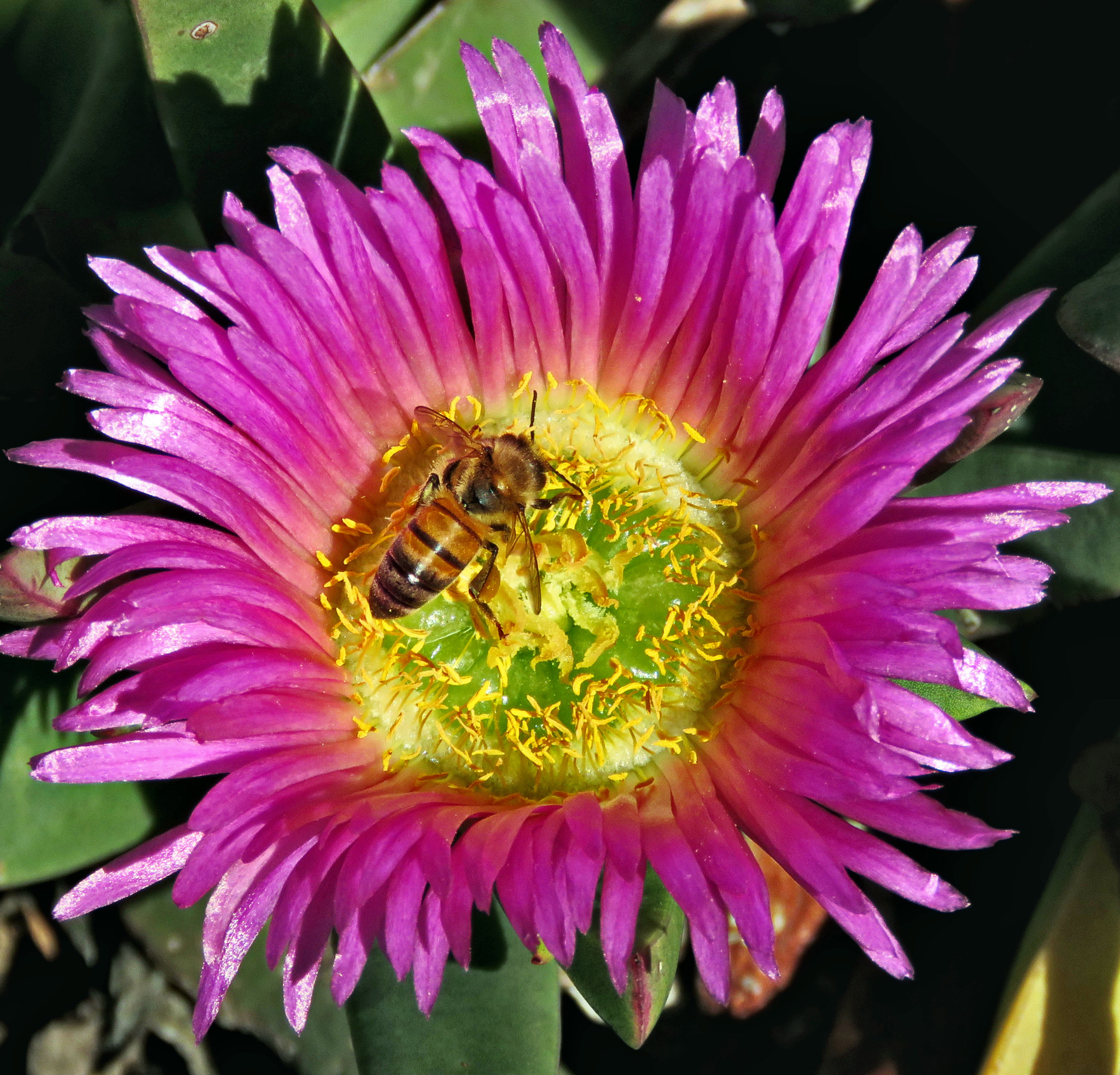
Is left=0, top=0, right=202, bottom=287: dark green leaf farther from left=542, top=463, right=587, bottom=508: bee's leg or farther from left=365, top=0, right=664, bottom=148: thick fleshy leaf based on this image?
left=542, top=463, right=587, bottom=508: bee's leg

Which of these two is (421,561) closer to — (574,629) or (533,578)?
(533,578)

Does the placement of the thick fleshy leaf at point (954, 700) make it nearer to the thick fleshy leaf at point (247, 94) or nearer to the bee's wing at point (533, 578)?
the bee's wing at point (533, 578)

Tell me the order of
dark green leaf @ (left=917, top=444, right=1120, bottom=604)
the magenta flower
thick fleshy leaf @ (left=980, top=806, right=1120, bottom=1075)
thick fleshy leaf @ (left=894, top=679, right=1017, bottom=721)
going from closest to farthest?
the magenta flower
thick fleshy leaf @ (left=894, top=679, right=1017, bottom=721)
dark green leaf @ (left=917, top=444, right=1120, bottom=604)
thick fleshy leaf @ (left=980, top=806, right=1120, bottom=1075)

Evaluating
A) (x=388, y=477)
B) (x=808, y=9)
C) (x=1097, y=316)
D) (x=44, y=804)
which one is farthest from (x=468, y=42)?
(x=44, y=804)

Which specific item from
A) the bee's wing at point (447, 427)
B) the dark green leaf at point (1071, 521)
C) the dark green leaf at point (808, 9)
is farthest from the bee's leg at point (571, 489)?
the dark green leaf at point (808, 9)

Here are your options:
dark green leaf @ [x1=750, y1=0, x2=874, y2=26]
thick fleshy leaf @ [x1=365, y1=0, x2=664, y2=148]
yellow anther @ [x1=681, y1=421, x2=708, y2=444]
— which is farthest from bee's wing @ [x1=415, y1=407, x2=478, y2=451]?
dark green leaf @ [x1=750, y1=0, x2=874, y2=26]

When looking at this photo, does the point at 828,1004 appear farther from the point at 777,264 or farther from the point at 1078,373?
the point at 777,264

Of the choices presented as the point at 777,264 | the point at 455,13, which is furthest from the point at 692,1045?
the point at 455,13
